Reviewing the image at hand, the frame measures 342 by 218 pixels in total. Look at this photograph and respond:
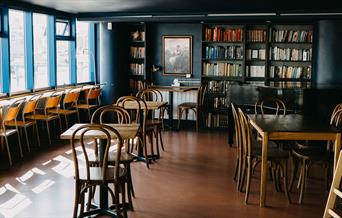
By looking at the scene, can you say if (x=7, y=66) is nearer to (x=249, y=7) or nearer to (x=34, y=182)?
(x=34, y=182)

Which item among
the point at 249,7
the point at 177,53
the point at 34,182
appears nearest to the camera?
the point at 34,182

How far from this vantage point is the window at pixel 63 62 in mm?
9797

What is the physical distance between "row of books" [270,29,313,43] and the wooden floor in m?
3.26

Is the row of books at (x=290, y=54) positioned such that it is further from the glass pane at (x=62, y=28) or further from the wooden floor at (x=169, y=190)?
the glass pane at (x=62, y=28)

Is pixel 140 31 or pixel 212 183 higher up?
pixel 140 31

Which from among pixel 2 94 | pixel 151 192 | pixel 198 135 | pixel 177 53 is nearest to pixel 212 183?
pixel 151 192

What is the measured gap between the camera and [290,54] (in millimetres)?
9625

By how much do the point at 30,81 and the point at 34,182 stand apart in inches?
133

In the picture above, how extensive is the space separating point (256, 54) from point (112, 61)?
10.1 ft

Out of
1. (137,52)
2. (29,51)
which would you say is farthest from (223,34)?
(29,51)

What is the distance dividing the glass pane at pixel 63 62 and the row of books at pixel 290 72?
433 centimetres

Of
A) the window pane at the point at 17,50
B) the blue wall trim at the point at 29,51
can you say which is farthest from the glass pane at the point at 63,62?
the window pane at the point at 17,50

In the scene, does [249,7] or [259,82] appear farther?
[259,82]

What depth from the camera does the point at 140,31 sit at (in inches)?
410
